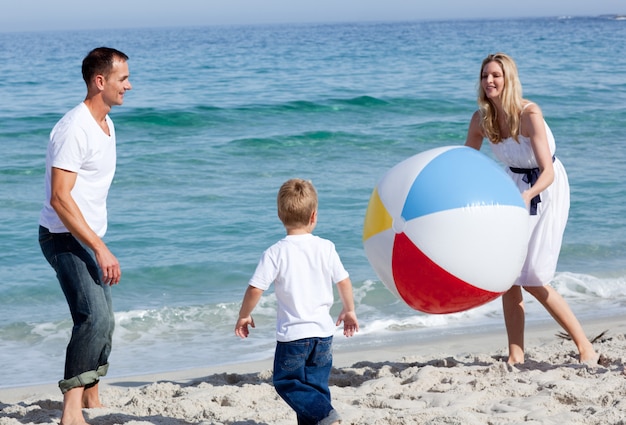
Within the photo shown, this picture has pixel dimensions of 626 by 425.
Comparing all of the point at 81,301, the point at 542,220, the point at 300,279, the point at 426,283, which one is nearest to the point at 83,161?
the point at 81,301

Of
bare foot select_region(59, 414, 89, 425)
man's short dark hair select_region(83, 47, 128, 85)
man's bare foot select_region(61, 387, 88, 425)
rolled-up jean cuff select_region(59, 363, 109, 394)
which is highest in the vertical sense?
man's short dark hair select_region(83, 47, 128, 85)

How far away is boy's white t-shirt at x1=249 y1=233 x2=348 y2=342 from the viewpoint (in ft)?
11.4

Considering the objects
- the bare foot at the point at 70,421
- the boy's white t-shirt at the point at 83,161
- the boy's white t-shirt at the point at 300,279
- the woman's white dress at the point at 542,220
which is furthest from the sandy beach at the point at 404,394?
the boy's white t-shirt at the point at 83,161

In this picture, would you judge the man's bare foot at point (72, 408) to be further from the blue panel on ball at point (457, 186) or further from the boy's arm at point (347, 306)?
the blue panel on ball at point (457, 186)

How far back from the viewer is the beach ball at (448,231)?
12.8ft

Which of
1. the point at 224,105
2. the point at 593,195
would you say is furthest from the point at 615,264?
the point at 224,105

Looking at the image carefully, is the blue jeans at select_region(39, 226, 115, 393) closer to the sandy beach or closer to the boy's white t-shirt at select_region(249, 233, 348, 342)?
the sandy beach

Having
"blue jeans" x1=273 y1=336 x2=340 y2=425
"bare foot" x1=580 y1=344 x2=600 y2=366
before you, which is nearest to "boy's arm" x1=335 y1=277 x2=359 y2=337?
"blue jeans" x1=273 y1=336 x2=340 y2=425

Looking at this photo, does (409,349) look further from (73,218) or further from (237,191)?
(237,191)

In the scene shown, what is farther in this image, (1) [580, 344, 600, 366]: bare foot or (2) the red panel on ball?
(1) [580, 344, 600, 366]: bare foot

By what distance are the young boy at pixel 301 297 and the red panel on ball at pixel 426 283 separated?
20.5 inches

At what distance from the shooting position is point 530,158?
4.52 meters

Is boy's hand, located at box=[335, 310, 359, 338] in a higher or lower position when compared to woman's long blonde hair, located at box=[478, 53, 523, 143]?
lower

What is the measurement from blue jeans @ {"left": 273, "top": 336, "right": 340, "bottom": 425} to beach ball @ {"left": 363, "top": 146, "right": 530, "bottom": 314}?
63 centimetres
